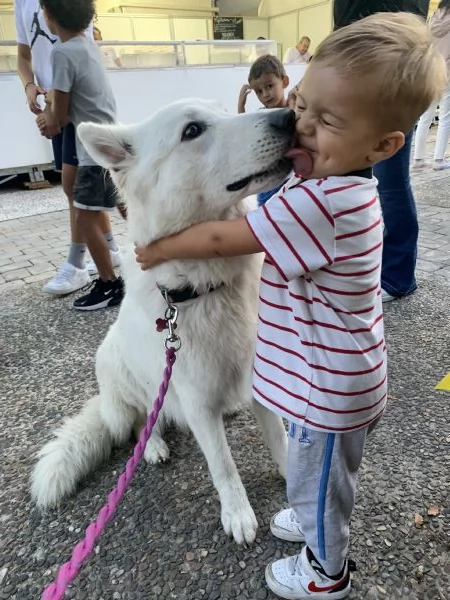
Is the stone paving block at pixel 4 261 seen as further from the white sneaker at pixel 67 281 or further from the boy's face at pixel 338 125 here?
the boy's face at pixel 338 125

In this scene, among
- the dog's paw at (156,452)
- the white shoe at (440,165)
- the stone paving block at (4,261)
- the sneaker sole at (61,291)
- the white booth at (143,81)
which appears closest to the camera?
the dog's paw at (156,452)

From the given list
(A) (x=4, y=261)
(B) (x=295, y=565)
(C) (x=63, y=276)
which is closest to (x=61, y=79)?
(C) (x=63, y=276)

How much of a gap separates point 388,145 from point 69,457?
67.0 inches

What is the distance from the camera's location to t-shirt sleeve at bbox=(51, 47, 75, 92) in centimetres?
320

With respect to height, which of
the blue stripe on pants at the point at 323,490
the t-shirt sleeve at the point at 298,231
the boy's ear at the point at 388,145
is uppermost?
the boy's ear at the point at 388,145

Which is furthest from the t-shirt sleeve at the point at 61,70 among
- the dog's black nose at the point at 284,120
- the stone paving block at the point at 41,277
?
the dog's black nose at the point at 284,120

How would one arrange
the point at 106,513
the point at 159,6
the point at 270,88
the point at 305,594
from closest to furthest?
the point at 106,513 < the point at 305,594 < the point at 270,88 < the point at 159,6

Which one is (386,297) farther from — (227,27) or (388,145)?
(227,27)

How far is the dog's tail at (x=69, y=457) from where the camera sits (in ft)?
6.03

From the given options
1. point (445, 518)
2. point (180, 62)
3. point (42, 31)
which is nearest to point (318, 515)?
point (445, 518)

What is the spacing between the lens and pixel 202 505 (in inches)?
72.1

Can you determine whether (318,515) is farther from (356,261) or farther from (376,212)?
(376,212)

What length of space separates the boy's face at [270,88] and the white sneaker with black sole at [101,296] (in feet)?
6.54

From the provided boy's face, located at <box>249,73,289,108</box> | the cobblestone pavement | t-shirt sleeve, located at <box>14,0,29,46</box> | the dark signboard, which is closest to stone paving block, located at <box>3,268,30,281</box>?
the cobblestone pavement
